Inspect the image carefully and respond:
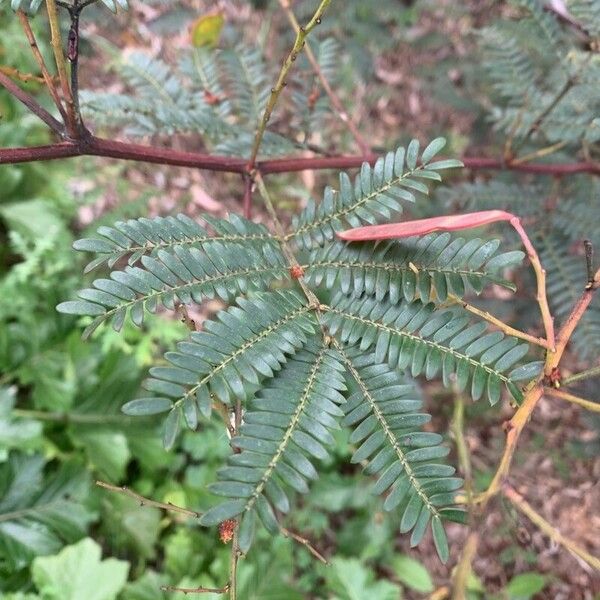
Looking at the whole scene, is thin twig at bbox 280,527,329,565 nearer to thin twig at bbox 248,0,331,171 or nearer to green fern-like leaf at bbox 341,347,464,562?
green fern-like leaf at bbox 341,347,464,562

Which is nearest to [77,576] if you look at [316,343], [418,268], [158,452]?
[158,452]

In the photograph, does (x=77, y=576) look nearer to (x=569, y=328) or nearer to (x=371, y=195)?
(x=371, y=195)

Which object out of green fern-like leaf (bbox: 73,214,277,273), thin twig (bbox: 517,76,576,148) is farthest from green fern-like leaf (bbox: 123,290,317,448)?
thin twig (bbox: 517,76,576,148)

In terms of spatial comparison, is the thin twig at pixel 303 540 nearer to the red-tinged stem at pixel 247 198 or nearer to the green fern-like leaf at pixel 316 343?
the green fern-like leaf at pixel 316 343

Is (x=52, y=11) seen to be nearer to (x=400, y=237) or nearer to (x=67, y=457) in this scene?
(x=400, y=237)

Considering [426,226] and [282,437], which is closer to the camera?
[282,437]

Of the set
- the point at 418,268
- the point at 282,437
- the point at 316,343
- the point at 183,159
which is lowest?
the point at 282,437

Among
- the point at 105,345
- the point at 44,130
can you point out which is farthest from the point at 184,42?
the point at 105,345
